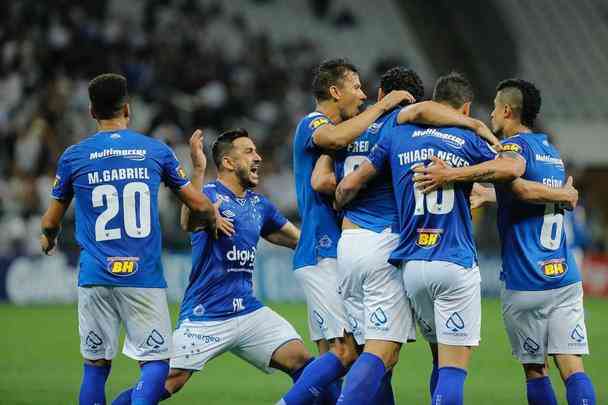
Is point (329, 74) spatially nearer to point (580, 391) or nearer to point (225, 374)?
point (580, 391)

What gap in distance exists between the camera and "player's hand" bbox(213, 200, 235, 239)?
7.60 metres

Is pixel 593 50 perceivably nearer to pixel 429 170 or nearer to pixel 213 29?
pixel 213 29

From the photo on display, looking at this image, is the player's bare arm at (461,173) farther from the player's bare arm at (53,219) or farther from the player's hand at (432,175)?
the player's bare arm at (53,219)

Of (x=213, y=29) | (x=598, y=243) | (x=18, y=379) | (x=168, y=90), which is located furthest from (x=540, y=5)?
(x=18, y=379)

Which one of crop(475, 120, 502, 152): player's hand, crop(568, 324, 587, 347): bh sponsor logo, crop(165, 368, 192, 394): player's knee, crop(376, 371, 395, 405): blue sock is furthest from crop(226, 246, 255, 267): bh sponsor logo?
crop(568, 324, 587, 347): bh sponsor logo

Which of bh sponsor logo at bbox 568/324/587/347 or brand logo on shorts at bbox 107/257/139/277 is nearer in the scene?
brand logo on shorts at bbox 107/257/139/277

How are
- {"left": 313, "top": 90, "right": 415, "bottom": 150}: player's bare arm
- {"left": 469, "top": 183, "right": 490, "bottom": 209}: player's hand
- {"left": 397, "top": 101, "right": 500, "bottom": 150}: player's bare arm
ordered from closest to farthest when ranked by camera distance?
{"left": 397, "top": 101, "right": 500, "bottom": 150}: player's bare arm → {"left": 313, "top": 90, "right": 415, "bottom": 150}: player's bare arm → {"left": 469, "top": 183, "right": 490, "bottom": 209}: player's hand

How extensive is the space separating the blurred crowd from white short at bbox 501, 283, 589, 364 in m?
11.3

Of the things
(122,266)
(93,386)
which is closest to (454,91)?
(122,266)

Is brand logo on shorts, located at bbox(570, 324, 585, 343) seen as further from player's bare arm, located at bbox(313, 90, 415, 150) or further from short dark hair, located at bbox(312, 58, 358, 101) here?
short dark hair, located at bbox(312, 58, 358, 101)

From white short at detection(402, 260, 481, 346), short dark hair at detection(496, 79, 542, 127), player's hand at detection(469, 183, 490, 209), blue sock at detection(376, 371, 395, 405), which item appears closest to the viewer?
white short at detection(402, 260, 481, 346)

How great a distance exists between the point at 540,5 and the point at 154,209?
70.5 ft

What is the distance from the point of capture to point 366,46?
25734 millimetres

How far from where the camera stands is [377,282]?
6926 millimetres
